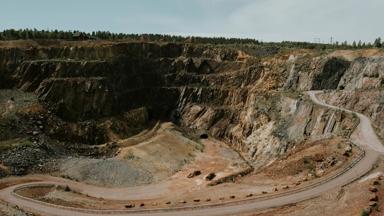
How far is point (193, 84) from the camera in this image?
4343 inches

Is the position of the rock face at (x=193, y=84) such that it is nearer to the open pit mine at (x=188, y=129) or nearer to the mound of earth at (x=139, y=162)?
the open pit mine at (x=188, y=129)

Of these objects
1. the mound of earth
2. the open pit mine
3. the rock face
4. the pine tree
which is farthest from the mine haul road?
the pine tree

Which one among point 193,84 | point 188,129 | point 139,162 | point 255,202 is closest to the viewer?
point 255,202

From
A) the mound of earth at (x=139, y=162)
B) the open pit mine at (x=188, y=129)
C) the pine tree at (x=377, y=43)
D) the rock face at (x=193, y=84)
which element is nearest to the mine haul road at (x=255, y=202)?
the open pit mine at (x=188, y=129)

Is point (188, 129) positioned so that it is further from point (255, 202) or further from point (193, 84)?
point (255, 202)

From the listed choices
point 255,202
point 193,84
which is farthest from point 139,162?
point 255,202

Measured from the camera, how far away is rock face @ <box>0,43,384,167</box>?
84.4 metres

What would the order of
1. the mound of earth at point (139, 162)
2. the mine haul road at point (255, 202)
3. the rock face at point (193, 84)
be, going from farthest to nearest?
the rock face at point (193, 84)
the mound of earth at point (139, 162)
the mine haul road at point (255, 202)

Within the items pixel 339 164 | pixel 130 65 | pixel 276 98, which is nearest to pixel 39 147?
pixel 130 65

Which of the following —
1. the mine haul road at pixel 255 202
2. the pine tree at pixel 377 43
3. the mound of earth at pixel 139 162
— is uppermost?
the pine tree at pixel 377 43

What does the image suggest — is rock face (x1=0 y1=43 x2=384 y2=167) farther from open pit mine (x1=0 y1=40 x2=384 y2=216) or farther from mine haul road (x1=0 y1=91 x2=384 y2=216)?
mine haul road (x1=0 y1=91 x2=384 y2=216)

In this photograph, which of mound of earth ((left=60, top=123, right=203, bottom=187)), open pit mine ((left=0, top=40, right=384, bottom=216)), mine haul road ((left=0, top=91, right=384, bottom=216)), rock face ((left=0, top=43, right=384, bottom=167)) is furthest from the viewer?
rock face ((left=0, top=43, right=384, bottom=167))

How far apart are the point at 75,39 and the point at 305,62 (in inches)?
2115

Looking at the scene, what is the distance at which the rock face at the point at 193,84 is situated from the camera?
3322 inches
